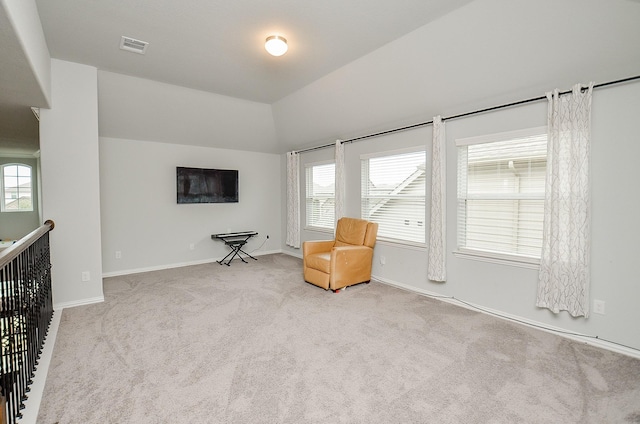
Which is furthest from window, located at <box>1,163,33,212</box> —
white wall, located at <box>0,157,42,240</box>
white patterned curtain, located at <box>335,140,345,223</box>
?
white patterned curtain, located at <box>335,140,345,223</box>

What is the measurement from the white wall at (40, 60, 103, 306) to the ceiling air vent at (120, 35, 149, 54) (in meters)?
0.77

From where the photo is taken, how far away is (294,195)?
6348 mm

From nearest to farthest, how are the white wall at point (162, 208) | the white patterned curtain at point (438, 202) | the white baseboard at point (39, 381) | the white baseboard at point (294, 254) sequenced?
the white baseboard at point (39, 381)
the white patterned curtain at point (438, 202)
the white wall at point (162, 208)
the white baseboard at point (294, 254)

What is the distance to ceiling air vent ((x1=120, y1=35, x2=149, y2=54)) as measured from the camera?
306 centimetres

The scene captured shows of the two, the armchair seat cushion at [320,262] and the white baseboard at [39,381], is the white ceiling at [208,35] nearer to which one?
the white baseboard at [39,381]

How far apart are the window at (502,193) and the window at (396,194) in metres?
0.60

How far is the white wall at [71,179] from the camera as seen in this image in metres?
3.37

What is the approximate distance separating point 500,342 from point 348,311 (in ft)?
4.85

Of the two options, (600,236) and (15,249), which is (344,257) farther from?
(15,249)

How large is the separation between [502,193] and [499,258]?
28.2 inches

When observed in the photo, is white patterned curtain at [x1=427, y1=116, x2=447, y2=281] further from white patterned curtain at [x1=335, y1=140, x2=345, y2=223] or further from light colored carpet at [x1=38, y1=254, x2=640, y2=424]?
white patterned curtain at [x1=335, y1=140, x2=345, y2=223]

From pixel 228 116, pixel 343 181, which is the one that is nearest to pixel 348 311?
pixel 343 181

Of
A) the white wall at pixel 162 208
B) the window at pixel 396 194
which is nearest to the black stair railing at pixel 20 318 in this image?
the white wall at pixel 162 208

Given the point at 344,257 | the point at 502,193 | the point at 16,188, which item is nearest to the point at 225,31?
the point at 344,257
